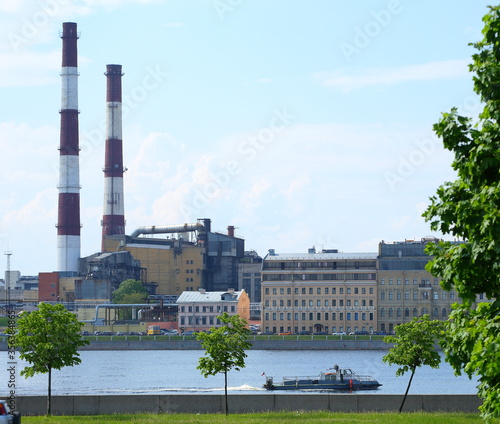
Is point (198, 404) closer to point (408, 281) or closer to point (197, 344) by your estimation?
point (197, 344)

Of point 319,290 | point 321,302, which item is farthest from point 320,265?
point 321,302

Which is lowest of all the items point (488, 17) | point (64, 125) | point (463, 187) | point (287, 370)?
point (287, 370)

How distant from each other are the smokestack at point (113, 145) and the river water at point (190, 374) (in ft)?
79.8

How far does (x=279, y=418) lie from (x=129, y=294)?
112478 mm

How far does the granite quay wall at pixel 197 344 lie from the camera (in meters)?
122

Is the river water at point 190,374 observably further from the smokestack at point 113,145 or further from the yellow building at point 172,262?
the yellow building at point 172,262

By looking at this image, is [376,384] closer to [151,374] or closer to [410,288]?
[151,374]

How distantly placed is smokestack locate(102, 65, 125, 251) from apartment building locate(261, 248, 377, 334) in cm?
2157

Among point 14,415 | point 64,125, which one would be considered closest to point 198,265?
point 64,125

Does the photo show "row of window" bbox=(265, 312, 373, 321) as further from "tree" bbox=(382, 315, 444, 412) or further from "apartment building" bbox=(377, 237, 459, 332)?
"tree" bbox=(382, 315, 444, 412)

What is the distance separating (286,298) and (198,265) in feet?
57.5

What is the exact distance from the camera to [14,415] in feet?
76.0

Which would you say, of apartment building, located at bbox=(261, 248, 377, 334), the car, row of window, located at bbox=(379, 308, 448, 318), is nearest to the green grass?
the car

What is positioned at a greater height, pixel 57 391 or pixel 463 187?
pixel 463 187
